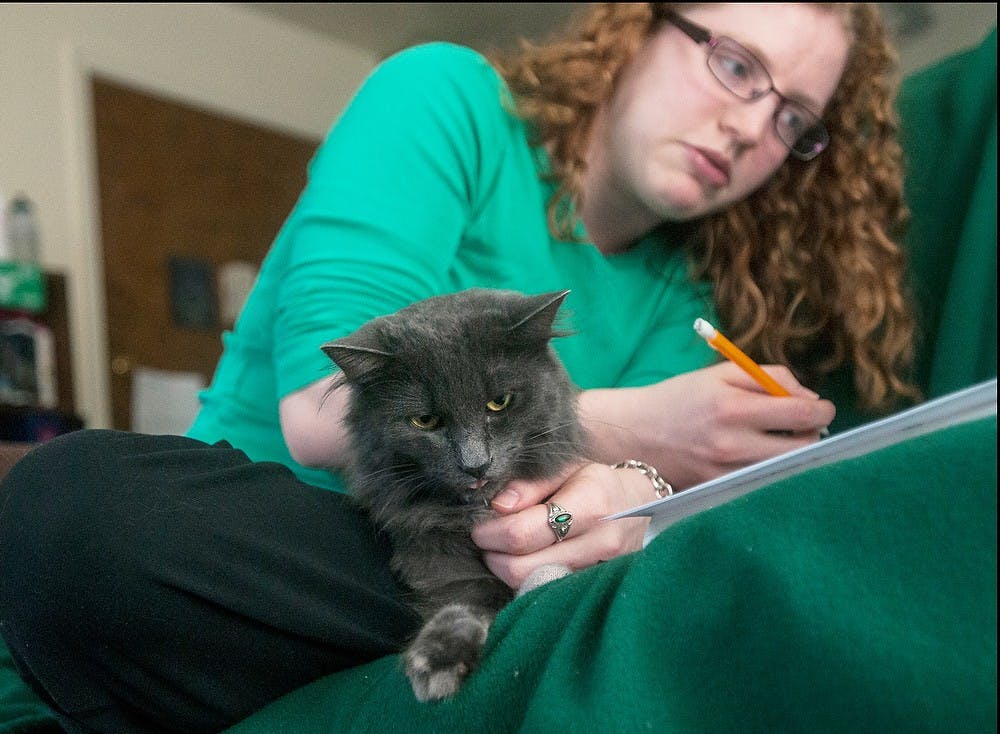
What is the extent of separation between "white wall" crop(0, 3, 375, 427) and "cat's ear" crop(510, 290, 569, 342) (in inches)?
125

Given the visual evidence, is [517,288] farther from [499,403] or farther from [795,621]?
[795,621]

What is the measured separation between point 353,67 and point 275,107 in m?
0.61

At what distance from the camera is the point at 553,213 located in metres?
1.45

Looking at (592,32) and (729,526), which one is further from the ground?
(592,32)

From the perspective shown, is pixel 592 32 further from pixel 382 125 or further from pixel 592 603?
pixel 592 603

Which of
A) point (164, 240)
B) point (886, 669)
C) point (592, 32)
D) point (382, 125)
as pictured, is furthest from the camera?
point (164, 240)

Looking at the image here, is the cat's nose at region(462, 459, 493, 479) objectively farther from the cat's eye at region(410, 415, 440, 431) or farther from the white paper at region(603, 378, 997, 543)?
the white paper at region(603, 378, 997, 543)

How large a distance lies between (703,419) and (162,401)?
3779 mm

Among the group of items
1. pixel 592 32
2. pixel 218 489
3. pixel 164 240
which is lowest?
pixel 164 240

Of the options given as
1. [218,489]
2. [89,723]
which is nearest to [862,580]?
[218,489]

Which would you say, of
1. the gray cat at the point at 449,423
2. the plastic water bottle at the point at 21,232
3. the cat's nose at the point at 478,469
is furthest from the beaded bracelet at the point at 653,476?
the plastic water bottle at the point at 21,232

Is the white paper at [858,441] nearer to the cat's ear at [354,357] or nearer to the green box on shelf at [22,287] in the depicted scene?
the cat's ear at [354,357]

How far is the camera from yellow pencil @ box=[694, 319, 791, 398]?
38.7 inches

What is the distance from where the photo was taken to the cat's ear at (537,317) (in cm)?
94
